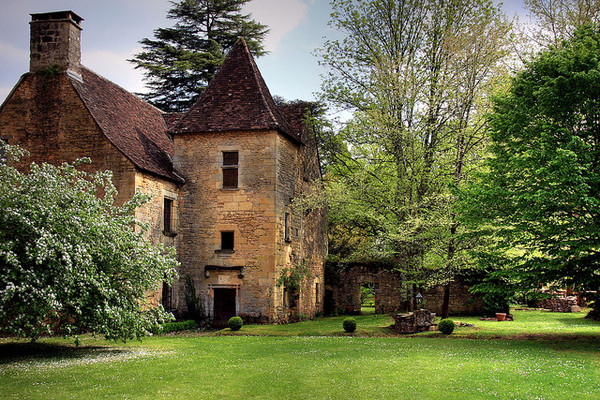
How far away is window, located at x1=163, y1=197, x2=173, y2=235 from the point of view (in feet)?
73.8

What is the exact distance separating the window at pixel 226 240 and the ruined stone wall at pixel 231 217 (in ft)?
0.80

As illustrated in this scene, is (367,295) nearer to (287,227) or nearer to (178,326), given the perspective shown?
(287,227)

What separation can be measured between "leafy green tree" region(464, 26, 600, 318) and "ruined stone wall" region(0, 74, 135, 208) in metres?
12.5

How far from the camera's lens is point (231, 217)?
22.6m

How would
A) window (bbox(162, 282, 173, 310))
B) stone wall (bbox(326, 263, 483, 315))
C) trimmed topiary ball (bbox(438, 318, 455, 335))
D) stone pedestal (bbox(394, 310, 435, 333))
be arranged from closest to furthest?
trimmed topiary ball (bbox(438, 318, 455, 335)) < stone pedestal (bbox(394, 310, 435, 333)) < window (bbox(162, 282, 173, 310)) < stone wall (bbox(326, 263, 483, 315))

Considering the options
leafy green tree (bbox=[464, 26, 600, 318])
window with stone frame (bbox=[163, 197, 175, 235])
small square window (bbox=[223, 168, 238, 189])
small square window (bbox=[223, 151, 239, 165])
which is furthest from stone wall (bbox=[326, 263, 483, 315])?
leafy green tree (bbox=[464, 26, 600, 318])

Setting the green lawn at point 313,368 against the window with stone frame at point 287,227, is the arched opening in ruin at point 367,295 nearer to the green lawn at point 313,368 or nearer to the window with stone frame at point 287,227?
the window with stone frame at point 287,227

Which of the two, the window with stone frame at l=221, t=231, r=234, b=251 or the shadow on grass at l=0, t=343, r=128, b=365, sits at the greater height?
the window with stone frame at l=221, t=231, r=234, b=251

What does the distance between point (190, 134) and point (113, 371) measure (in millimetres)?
13661

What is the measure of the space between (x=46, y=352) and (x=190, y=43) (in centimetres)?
2817

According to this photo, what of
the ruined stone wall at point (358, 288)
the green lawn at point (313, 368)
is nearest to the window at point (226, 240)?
the green lawn at point (313, 368)

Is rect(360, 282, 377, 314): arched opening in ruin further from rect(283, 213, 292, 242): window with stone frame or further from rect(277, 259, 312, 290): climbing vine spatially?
rect(283, 213, 292, 242): window with stone frame

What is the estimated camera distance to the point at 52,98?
66.8ft

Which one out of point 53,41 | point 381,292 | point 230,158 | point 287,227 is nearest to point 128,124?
point 53,41
